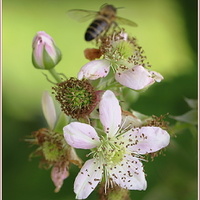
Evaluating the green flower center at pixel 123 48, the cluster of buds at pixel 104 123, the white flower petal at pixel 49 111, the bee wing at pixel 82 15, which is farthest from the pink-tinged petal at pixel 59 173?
the bee wing at pixel 82 15

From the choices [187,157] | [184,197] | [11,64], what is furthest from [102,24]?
[11,64]

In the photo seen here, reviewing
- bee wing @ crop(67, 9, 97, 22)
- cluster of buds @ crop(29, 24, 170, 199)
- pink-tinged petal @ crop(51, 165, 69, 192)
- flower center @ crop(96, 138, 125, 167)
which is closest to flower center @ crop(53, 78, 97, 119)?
cluster of buds @ crop(29, 24, 170, 199)

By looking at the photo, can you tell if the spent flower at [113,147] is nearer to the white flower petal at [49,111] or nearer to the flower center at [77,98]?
the flower center at [77,98]

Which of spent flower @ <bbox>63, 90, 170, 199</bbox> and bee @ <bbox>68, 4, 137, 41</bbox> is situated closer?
spent flower @ <bbox>63, 90, 170, 199</bbox>

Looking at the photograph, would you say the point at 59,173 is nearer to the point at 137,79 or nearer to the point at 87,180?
the point at 87,180

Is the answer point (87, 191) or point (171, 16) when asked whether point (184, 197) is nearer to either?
point (87, 191)

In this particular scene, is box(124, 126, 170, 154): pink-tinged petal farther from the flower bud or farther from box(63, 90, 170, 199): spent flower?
the flower bud

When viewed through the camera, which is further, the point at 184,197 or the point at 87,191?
the point at 184,197
